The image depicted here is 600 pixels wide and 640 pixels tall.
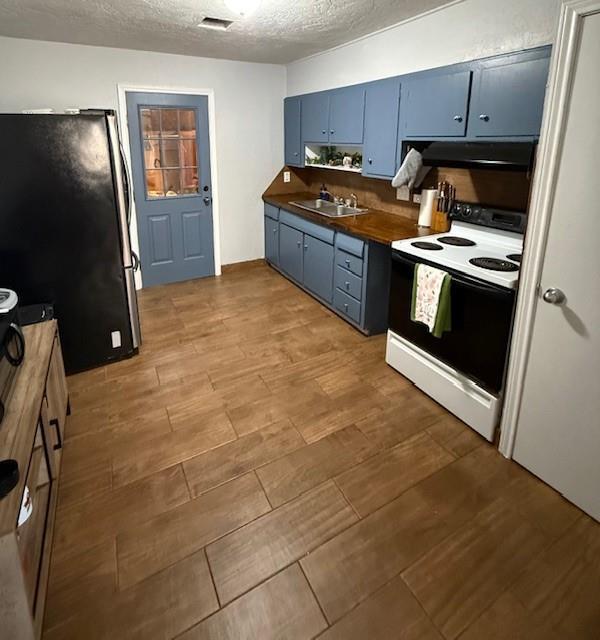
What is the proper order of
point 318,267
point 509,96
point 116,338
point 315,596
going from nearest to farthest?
point 315,596
point 509,96
point 116,338
point 318,267

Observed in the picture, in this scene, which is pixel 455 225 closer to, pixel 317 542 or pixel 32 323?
pixel 317 542

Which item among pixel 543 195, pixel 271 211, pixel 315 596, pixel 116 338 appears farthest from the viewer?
pixel 271 211

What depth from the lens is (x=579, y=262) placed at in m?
1.70

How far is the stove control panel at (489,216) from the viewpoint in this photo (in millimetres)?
2609

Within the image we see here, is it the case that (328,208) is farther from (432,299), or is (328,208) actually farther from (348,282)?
(432,299)

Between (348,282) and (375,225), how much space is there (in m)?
0.51

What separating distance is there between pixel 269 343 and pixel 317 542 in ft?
6.05

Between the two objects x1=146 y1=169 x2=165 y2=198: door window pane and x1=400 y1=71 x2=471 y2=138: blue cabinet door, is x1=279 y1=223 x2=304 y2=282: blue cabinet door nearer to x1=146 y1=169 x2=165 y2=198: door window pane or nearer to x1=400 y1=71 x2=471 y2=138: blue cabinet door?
x1=146 y1=169 x2=165 y2=198: door window pane

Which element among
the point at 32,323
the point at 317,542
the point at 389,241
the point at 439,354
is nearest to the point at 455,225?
the point at 389,241

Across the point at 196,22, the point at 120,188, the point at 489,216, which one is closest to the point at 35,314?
the point at 120,188

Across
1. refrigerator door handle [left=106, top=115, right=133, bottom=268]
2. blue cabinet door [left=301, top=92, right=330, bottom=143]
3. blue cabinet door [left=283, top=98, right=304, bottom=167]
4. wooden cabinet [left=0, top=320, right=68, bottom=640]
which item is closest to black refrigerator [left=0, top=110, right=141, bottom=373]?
refrigerator door handle [left=106, top=115, right=133, bottom=268]

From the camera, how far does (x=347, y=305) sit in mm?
3645

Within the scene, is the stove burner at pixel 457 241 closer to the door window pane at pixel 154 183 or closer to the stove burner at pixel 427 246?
the stove burner at pixel 427 246

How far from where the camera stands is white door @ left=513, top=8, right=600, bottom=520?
1592mm
